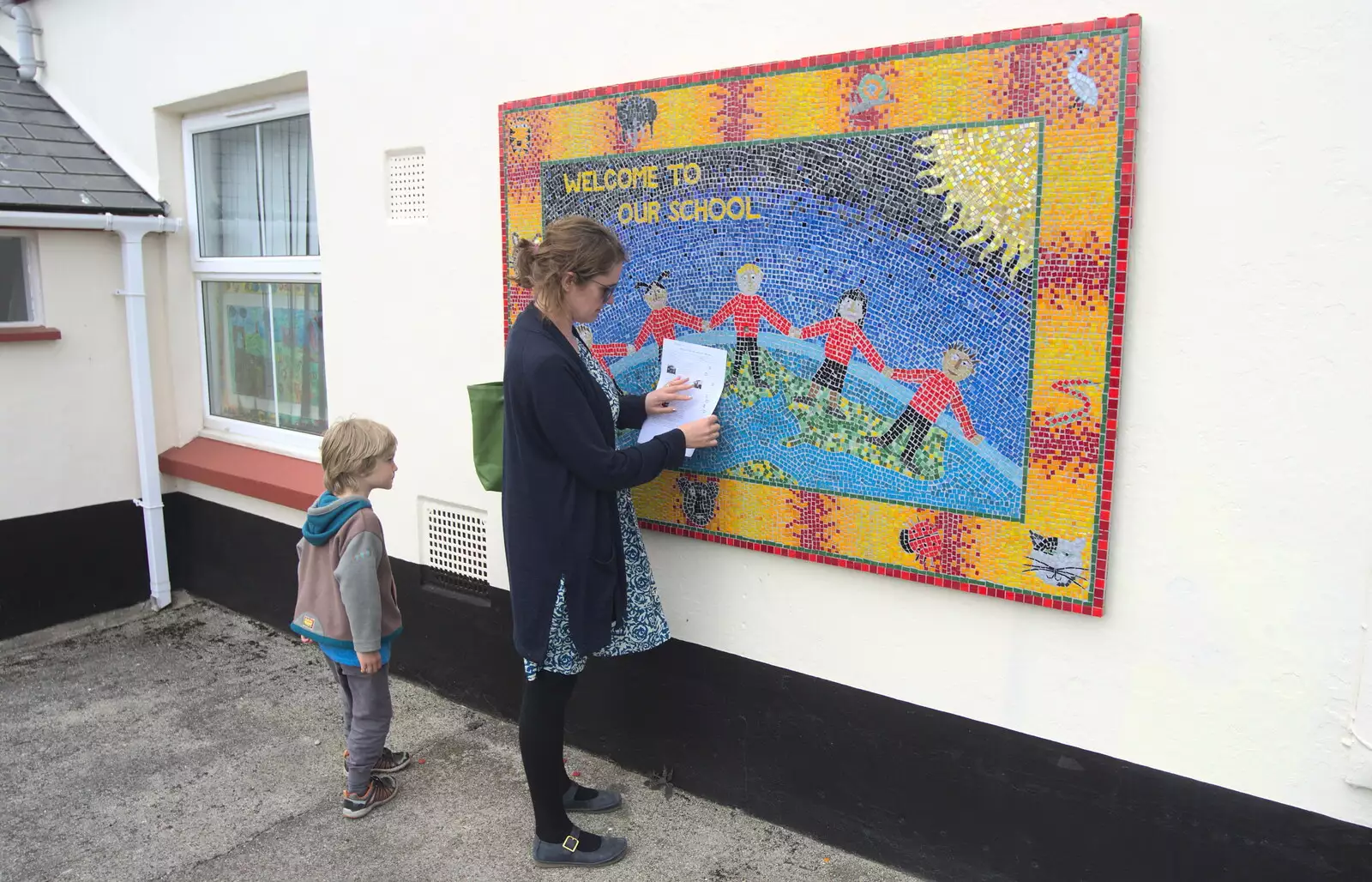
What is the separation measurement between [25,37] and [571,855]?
19.0 feet

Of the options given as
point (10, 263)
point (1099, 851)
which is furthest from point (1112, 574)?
point (10, 263)

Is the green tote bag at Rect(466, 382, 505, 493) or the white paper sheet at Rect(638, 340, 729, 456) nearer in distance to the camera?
the white paper sheet at Rect(638, 340, 729, 456)

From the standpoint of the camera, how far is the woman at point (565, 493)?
107 inches

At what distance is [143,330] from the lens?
532 centimetres

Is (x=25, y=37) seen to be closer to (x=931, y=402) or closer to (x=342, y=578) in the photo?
(x=342, y=578)

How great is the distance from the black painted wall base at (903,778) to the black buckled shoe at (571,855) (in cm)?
47

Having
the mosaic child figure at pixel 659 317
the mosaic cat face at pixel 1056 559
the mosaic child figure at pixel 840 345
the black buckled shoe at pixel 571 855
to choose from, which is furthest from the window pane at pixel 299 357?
the mosaic cat face at pixel 1056 559

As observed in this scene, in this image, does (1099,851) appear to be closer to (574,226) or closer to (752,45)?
(574,226)

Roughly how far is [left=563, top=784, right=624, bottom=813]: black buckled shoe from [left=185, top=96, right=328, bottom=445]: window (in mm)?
2609

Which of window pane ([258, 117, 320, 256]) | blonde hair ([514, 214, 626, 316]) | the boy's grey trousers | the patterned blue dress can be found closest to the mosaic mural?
the patterned blue dress

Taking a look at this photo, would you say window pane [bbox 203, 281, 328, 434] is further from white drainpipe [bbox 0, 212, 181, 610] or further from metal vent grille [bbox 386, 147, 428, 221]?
metal vent grille [bbox 386, 147, 428, 221]

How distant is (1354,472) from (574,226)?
1.96m

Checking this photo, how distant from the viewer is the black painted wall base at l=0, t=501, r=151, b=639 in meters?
5.04

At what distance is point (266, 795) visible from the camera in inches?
138
